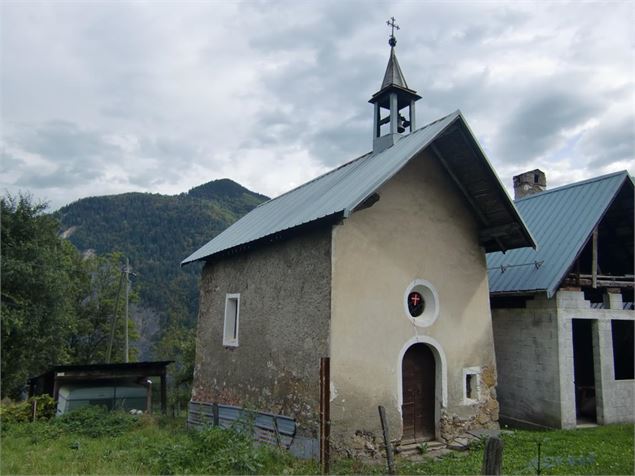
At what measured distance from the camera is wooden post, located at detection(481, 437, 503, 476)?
4.84m

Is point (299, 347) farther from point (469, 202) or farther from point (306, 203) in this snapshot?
point (469, 202)

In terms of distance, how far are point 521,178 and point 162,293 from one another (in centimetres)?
5263

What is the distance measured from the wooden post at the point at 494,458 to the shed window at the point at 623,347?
11.4 metres

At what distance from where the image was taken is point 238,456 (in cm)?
740

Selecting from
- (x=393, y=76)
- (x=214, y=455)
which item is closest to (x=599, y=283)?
(x=393, y=76)

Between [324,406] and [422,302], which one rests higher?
[422,302]

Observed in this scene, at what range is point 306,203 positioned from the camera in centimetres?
1100

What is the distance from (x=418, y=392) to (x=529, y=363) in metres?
4.03

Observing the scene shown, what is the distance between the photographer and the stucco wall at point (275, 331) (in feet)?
29.6

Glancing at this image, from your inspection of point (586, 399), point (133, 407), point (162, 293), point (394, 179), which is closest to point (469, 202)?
point (394, 179)

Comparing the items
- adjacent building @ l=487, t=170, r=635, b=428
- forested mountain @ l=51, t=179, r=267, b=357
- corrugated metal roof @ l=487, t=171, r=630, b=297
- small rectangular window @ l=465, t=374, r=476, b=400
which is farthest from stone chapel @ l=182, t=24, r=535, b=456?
forested mountain @ l=51, t=179, r=267, b=357

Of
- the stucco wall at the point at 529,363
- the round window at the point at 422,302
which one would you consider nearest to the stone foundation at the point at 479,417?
the round window at the point at 422,302

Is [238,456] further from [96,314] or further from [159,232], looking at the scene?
[159,232]

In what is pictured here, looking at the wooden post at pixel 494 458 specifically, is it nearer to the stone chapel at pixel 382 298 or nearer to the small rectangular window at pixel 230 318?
the stone chapel at pixel 382 298
